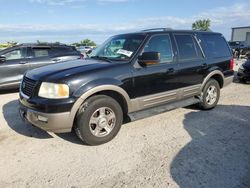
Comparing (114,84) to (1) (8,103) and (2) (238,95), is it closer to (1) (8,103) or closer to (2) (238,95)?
(1) (8,103)

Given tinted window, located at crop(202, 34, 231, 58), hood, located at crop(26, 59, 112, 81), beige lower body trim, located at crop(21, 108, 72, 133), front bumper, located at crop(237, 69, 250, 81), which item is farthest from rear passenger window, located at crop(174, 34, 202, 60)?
front bumper, located at crop(237, 69, 250, 81)

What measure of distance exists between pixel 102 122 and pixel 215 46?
3.70 m

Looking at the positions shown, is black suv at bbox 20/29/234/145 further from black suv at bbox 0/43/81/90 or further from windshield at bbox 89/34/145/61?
black suv at bbox 0/43/81/90

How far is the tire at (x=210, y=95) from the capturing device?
607cm

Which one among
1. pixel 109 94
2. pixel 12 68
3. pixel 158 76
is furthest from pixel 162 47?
pixel 12 68

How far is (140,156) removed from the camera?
3898 mm

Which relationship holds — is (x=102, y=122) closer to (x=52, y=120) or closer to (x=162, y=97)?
(x=52, y=120)

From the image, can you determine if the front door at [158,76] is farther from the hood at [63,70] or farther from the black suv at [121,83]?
the hood at [63,70]

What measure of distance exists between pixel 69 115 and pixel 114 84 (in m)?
0.89

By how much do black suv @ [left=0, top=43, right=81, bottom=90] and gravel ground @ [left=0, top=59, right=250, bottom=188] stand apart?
2.79 metres

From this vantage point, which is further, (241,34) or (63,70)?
(241,34)

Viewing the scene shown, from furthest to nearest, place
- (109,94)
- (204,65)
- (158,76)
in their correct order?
(204,65)
(158,76)
(109,94)

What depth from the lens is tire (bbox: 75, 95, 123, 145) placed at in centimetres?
403

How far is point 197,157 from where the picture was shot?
3.84 meters
